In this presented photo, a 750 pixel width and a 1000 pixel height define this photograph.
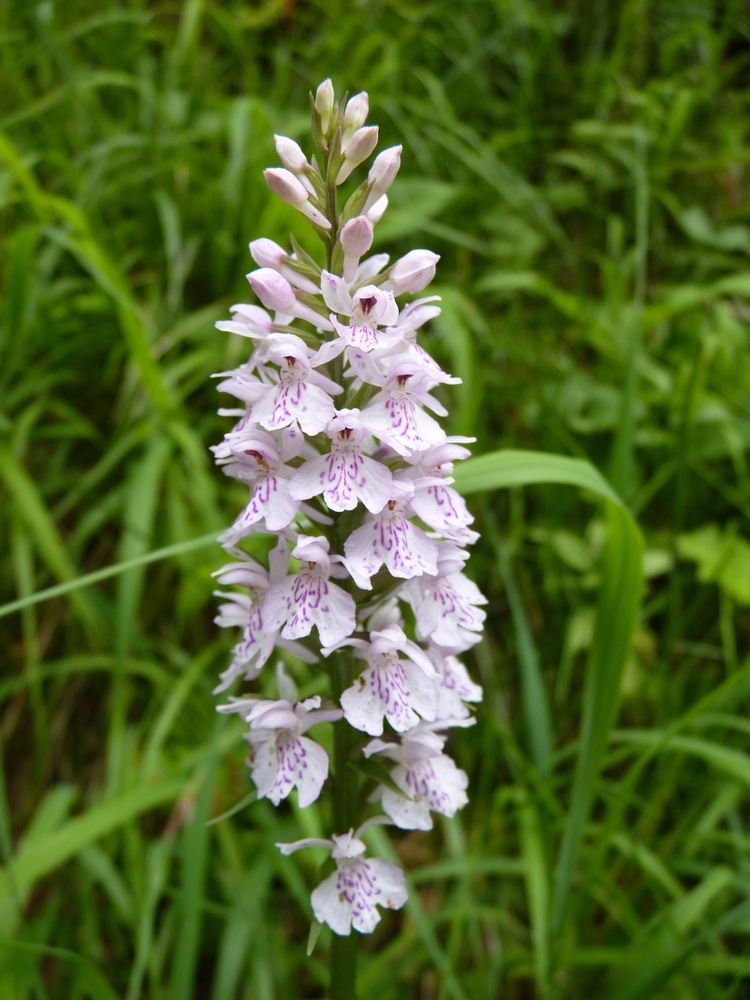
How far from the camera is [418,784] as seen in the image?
1.50m

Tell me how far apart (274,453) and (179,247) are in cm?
224

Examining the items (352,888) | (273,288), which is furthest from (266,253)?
(352,888)

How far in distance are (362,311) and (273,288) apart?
0.49 ft

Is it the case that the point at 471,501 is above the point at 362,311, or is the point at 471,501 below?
below

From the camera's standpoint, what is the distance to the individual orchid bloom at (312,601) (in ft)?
4.38

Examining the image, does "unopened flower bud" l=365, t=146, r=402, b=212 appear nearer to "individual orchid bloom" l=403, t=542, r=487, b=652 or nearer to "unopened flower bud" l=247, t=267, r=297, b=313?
"unopened flower bud" l=247, t=267, r=297, b=313

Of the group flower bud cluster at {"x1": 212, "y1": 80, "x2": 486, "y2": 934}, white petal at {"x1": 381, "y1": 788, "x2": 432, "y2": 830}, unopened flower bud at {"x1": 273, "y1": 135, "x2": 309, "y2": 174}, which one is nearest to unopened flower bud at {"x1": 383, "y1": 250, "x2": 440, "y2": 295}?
flower bud cluster at {"x1": 212, "y1": 80, "x2": 486, "y2": 934}

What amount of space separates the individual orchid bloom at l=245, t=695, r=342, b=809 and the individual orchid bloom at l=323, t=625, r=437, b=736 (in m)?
0.08

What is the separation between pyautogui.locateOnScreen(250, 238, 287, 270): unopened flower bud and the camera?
1.44m

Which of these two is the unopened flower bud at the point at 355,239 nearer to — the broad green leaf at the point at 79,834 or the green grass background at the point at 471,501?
the green grass background at the point at 471,501

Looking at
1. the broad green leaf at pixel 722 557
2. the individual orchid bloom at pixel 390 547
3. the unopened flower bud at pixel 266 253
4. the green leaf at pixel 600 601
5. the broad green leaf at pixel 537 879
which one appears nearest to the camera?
the individual orchid bloom at pixel 390 547

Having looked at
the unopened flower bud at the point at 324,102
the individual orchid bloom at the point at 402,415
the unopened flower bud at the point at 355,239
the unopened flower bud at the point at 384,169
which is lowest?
the individual orchid bloom at the point at 402,415

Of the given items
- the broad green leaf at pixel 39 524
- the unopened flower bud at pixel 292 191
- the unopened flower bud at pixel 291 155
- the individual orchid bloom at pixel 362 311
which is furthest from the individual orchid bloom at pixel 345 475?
the broad green leaf at pixel 39 524

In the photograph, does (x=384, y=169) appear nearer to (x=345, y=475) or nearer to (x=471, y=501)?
(x=345, y=475)
